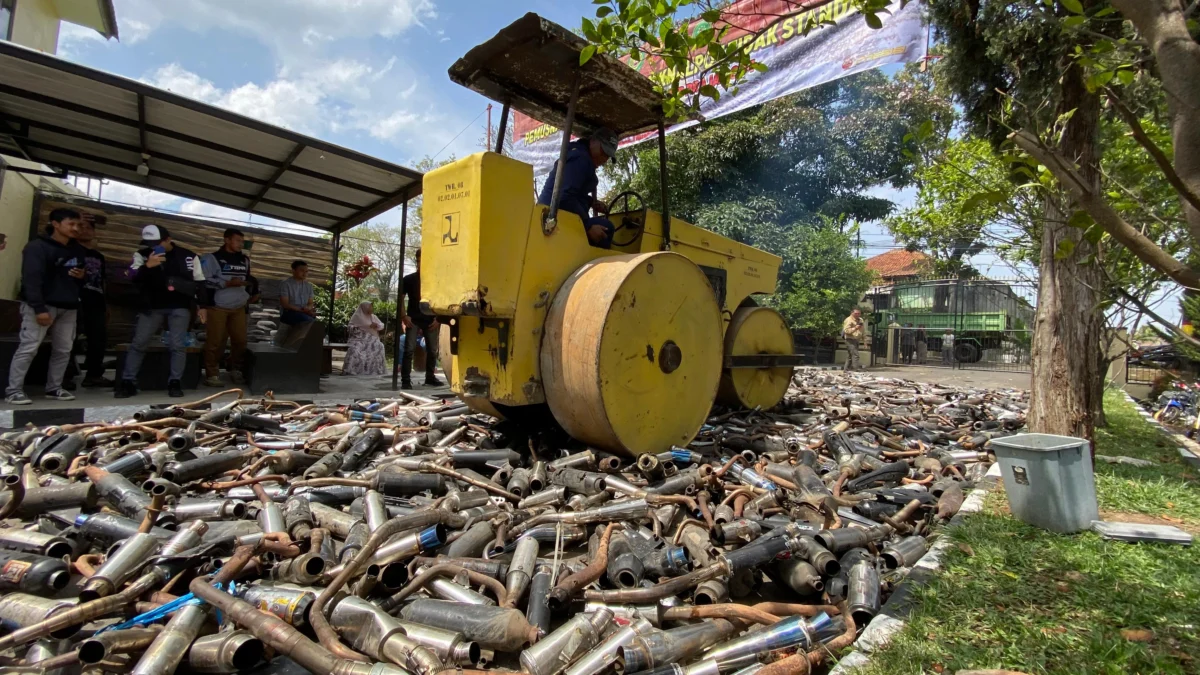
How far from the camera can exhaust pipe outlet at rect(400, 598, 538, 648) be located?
2.10 metres

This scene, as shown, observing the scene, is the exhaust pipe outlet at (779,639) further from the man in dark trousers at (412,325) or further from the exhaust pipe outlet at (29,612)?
the man in dark trousers at (412,325)

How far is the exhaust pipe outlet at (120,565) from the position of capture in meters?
2.16

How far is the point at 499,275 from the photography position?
3822mm

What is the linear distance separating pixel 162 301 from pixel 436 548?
223 inches

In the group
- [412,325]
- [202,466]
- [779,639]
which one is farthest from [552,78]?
[412,325]

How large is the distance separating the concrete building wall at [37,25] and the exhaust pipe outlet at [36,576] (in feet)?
42.9

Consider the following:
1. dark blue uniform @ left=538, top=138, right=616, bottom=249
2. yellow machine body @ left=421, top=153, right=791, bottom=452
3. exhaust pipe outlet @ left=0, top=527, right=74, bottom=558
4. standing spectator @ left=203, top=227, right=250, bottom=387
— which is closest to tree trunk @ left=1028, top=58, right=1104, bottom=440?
yellow machine body @ left=421, top=153, right=791, bottom=452

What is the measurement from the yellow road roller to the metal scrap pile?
0.41 meters

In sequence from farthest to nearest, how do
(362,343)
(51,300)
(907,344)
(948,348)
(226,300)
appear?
(907,344), (948,348), (362,343), (226,300), (51,300)

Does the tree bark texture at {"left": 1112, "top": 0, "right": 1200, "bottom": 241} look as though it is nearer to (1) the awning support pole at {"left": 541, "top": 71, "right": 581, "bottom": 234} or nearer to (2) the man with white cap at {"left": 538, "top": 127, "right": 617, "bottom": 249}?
(1) the awning support pole at {"left": 541, "top": 71, "right": 581, "bottom": 234}

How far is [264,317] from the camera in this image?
11422mm

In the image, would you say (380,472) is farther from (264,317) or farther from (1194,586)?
(264,317)

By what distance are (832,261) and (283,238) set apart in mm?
16186

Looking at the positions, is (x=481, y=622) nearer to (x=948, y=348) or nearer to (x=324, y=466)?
(x=324, y=466)
